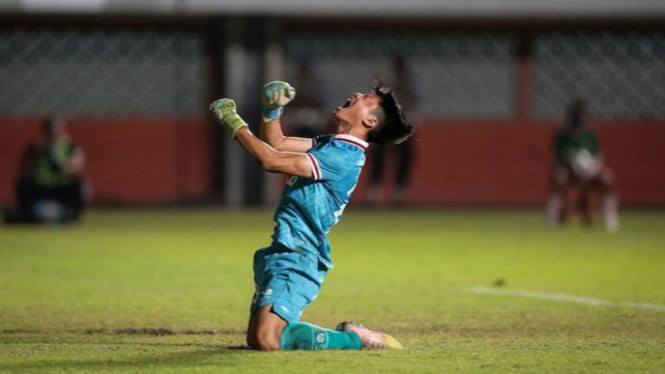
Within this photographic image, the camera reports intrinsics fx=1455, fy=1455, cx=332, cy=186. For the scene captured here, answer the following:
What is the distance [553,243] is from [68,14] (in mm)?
12436

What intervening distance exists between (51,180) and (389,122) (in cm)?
1455

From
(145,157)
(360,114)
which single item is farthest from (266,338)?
(145,157)

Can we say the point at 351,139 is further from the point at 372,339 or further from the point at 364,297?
the point at 364,297

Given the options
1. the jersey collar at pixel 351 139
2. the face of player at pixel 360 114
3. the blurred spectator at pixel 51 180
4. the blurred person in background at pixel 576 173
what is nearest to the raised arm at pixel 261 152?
the jersey collar at pixel 351 139

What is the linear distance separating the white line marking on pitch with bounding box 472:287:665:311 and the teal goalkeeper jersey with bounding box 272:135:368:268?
3890 millimetres

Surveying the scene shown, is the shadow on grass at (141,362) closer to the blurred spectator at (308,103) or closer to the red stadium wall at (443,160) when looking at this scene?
the blurred spectator at (308,103)

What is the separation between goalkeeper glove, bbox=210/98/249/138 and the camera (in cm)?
877

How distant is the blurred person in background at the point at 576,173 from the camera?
79.7 ft

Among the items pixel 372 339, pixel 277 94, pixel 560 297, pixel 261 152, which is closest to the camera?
pixel 261 152

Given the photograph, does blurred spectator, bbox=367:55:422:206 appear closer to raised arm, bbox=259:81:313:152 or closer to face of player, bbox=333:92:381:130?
raised arm, bbox=259:81:313:152

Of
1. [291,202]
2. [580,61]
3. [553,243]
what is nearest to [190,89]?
[580,61]

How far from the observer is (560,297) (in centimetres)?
1303

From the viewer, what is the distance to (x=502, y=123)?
29.9m

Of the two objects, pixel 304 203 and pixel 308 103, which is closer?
pixel 304 203
